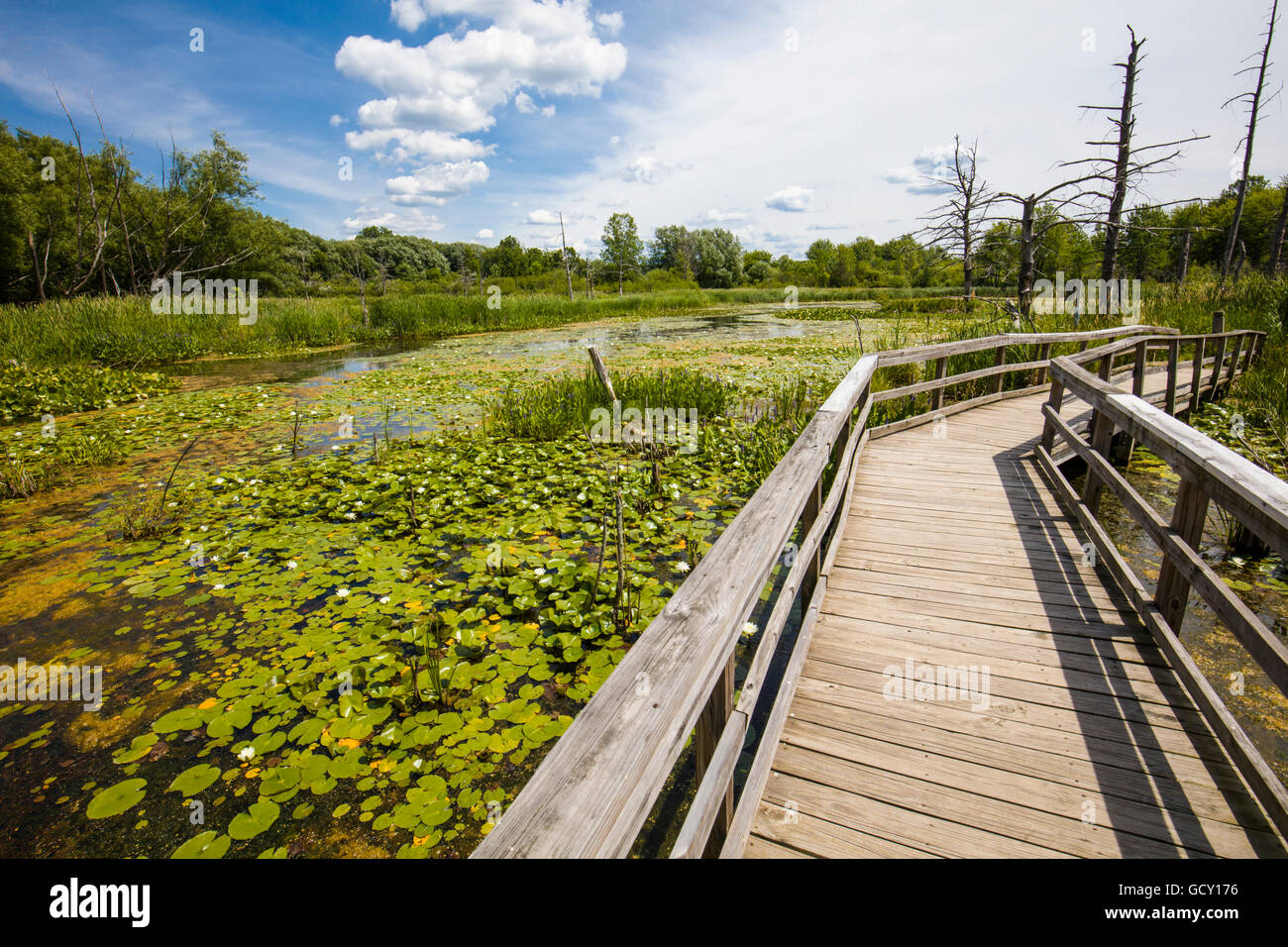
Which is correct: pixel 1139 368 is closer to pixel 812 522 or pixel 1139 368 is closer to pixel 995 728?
pixel 812 522

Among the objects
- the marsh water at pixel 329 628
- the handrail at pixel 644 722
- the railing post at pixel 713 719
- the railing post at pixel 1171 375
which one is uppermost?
the railing post at pixel 1171 375

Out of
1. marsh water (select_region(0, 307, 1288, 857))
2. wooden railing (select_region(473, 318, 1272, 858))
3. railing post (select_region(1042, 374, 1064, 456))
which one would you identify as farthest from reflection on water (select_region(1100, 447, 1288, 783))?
wooden railing (select_region(473, 318, 1272, 858))

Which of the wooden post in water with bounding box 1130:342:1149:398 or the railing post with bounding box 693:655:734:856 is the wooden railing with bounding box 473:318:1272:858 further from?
the wooden post in water with bounding box 1130:342:1149:398

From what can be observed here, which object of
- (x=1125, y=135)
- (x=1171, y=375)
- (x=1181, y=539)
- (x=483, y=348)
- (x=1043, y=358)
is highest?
(x=1125, y=135)

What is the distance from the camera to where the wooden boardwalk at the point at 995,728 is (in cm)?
180

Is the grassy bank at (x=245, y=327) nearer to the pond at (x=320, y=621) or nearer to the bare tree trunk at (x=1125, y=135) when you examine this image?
the pond at (x=320, y=621)

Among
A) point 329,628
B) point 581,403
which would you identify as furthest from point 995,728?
point 581,403

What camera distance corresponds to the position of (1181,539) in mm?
2574

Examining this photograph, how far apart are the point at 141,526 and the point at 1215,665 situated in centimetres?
790

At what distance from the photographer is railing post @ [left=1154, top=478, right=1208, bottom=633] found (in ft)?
8.32

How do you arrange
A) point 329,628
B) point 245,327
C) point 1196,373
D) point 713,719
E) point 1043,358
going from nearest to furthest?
point 713,719 < point 329,628 < point 1196,373 < point 1043,358 < point 245,327

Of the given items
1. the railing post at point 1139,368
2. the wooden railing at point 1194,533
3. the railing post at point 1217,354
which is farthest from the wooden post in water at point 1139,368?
the wooden railing at point 1194,533

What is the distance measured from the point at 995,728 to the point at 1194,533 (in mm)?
1415
